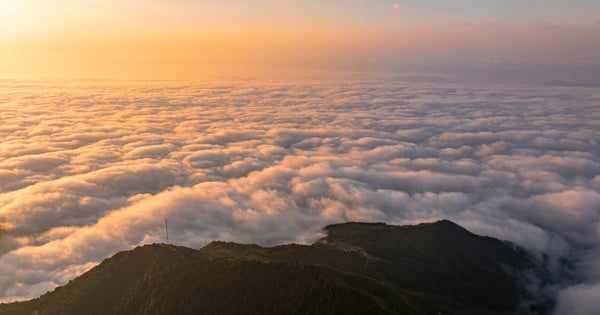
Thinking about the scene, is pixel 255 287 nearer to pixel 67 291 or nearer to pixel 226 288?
pixel 226 288

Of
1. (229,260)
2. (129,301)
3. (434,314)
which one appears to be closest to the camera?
(129,301)

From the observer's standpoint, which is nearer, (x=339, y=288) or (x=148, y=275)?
(x=339, y=288)

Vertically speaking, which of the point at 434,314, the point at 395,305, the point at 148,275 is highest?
the point at 148,275

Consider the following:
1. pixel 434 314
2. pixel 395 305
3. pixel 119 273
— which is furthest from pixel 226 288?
pixel 434 314

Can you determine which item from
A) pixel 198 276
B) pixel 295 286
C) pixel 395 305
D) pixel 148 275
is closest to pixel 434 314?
pixel 395 305

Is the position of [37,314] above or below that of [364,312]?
below

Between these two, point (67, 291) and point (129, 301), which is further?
point (67, 291)

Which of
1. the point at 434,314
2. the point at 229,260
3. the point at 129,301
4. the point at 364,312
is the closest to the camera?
the point at 364,312

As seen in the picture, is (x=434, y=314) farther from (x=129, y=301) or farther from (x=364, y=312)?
(x=129, y=301)

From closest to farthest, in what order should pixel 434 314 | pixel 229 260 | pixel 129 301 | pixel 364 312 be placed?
1. pixel 364 312
2. pixel 129 301
3. pixel 229 260
4. pixel 434 314
